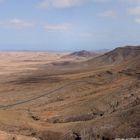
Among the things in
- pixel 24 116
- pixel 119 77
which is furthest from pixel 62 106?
pixel 119 77

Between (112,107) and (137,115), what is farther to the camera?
(112,107)

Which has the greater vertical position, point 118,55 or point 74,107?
point 118,55

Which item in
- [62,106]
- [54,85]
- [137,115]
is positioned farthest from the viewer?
[54,85]

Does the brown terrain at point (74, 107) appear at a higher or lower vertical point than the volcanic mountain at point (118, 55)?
lower

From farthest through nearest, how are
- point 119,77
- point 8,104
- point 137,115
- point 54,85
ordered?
point 54,85 → point 119,77 → point 8,104 → point 137,115

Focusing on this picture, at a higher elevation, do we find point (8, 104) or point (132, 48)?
point (132, 48)

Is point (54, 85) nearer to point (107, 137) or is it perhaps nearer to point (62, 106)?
point (62, 106)

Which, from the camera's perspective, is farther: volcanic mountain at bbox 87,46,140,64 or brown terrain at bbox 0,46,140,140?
volcanic mountain at bbox 87,46,140,64

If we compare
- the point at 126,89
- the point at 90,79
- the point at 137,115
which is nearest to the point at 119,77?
the point at 90,79

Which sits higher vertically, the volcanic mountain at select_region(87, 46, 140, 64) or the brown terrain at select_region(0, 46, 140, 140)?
the volcanic mountain at select_region(87, 46, 140, 64)

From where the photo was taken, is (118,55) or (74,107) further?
(118,55)

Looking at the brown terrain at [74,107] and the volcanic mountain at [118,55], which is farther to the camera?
the volcanic mountain at [118,55]
